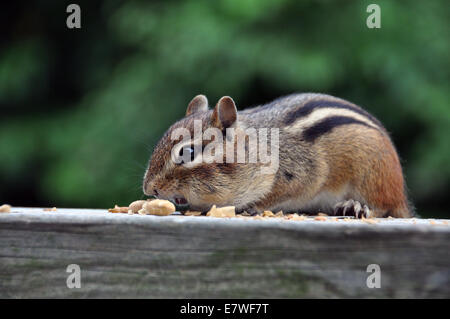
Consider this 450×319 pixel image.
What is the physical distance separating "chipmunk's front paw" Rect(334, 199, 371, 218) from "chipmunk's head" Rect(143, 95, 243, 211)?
0.58 metres

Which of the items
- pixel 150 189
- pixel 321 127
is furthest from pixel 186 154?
pixel 321 127

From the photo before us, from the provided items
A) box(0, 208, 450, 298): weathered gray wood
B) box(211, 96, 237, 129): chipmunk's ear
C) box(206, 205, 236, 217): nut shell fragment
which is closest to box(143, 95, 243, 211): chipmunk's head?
box(211, 96, 237, 129): chipmunk's ear

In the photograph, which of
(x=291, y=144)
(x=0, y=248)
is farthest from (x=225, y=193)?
(x=0, y=248)

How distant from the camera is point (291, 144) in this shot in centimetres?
303

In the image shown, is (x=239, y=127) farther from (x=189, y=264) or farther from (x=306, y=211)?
(x=189, y=264)

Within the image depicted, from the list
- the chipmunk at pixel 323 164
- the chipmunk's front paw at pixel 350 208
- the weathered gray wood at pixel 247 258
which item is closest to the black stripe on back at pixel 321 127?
the chipmunk at pixel 323 164

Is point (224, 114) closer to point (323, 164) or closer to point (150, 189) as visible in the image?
point (150, 189)

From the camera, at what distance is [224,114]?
8.91 feet

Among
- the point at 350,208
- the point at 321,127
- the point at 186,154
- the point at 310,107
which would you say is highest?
the point at 310,107

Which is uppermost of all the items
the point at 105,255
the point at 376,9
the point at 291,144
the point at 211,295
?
the point at 376,9

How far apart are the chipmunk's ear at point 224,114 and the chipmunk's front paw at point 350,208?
70 cm

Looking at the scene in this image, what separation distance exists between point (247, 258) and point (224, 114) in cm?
119

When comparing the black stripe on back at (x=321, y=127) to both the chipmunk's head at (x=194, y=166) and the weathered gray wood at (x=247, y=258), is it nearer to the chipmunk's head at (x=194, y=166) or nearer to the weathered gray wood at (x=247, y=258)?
the chipmunk's head at (x=194, y=166)

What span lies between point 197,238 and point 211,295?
163mm
